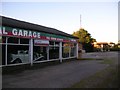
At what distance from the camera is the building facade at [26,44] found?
1673 centimetres

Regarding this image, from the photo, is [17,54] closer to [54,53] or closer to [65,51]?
[54,53]

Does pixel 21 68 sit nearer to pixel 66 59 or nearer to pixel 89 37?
pixel 66 59

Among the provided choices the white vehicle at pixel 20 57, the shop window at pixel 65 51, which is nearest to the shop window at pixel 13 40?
the white vehicle at pixel 20 57

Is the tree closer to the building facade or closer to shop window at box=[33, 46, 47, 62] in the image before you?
the building facade

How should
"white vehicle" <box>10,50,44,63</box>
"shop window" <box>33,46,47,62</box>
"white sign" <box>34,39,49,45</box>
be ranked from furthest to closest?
"shop window" <box>33,46,47,62</box>, "white sign" <box>34,39,49,45</box>, "white vehicle" <box>10,50,44,63</box>

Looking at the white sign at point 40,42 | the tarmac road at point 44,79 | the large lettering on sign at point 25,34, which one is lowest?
the tarmac road at point 44,79

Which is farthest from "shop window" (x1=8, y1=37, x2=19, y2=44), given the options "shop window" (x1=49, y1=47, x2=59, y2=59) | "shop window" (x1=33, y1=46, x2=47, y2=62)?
"shop window" (x1=49, y1=47, x2=59, y2=59)

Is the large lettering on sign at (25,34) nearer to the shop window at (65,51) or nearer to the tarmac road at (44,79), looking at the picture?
the shop window at (65,51)

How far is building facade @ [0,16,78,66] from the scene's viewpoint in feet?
54.9

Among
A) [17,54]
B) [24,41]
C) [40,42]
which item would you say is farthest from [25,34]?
[40,42]

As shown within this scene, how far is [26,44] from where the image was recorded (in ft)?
63.3

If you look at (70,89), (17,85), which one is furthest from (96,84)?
(17,85)

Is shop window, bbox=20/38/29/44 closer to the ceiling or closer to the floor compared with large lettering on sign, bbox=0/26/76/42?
closer to the floor

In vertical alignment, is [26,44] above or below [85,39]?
below
